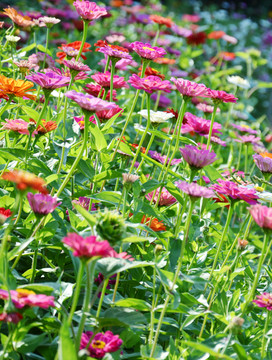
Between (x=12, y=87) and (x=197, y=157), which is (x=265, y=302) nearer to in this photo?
(x=197, y=157)

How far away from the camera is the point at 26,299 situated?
2.23 feet

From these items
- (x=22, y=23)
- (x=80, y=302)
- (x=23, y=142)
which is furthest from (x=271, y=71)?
(x=80, y=302)

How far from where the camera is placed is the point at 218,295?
1.02 m

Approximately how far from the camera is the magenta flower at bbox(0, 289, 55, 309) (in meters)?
0.68

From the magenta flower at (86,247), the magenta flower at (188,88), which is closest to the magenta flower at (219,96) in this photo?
the magenta flower at (188,88)

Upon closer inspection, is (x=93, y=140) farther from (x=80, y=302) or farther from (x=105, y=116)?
(x=80, y=302)

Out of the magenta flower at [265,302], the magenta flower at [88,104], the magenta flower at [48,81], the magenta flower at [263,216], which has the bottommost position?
the magenta flower at [265,302]

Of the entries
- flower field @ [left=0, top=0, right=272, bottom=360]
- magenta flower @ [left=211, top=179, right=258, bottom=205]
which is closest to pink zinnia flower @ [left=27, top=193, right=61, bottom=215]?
flower field @ [left=0, top=0, right=272, bottom=360]

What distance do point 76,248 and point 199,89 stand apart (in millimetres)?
546

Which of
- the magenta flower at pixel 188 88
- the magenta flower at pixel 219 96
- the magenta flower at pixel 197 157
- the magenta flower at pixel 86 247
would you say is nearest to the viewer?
the magenta flower at pixel 86 247

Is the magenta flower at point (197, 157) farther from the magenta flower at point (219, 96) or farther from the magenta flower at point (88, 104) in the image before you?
the magenta flower at point (219, 96)

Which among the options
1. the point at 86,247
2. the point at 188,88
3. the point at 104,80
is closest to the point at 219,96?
the point at 188,88

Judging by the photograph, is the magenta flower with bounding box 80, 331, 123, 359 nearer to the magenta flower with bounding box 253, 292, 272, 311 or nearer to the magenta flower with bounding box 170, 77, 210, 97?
the magenta flower with bounding box 253, 292, 272, 311

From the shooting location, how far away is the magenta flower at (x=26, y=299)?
0.68 metres
